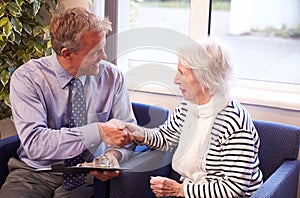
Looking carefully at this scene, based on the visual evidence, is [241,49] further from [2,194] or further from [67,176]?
[2,194]

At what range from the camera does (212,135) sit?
5.85ft

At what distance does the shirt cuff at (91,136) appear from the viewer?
182cm

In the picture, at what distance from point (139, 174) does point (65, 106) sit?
44cm

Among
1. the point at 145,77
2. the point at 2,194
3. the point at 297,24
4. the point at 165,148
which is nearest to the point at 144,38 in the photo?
the point at 145,77

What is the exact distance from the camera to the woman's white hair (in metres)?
1.73

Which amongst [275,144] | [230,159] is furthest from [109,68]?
[275,144]

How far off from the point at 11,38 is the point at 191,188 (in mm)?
1540

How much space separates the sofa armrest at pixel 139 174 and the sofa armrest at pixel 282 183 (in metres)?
0.42

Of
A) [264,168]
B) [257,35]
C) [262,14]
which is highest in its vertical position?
[262,14]

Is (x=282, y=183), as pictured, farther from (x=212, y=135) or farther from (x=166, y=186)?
(x=166, y=186)

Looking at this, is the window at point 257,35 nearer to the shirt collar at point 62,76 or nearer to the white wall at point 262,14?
the white wall at point 262,14

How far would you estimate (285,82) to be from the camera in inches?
100

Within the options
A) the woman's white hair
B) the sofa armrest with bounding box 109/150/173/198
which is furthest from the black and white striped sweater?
the sofa armrest with bounding box 109/150/173/198

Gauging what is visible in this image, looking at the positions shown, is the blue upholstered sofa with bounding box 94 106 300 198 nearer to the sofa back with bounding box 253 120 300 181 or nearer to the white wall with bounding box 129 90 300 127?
the sofa back with bounding box 253 120 300 181
